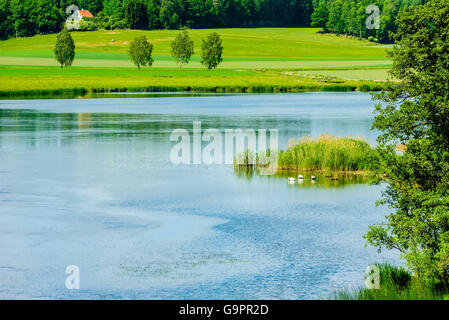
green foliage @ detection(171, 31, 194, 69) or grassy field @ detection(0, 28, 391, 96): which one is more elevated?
green foliage @ detection(171, 31, 194, 69)

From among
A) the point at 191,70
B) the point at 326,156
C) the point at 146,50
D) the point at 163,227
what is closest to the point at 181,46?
the point at 191,70

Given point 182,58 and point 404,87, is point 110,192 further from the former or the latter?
point 182,58

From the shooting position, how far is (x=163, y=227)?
2503 cm

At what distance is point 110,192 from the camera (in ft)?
103

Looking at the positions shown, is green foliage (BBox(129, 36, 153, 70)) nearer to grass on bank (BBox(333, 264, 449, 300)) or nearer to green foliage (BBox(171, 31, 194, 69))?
green foliage (BBox(171, 31, 194, 69))

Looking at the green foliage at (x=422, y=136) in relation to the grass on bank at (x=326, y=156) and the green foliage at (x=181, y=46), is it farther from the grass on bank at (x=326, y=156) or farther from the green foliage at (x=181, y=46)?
the green foliage at (x=181, y=46)

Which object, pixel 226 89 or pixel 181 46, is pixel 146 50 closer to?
pixel 181 46

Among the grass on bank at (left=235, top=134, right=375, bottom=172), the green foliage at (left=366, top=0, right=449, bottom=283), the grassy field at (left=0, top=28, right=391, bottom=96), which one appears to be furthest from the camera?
the grassy field at (left=0, top=28, right=391, bottom=96)

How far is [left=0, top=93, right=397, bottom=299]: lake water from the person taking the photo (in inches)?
744

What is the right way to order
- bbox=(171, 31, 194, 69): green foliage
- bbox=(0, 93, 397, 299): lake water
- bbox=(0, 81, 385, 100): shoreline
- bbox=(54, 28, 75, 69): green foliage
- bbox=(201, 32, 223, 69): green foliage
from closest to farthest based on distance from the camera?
1. bbox=(0, 93, 397, 299): lake water
2. bbox=(0, 81, 385, 100): shoreline
3. bbox=(54, 28, 75, 69): green foliage
4. bbox=(201, 32, 223, 69): green foliage
5. bbox=(171, 31, 194, 69): green foliage

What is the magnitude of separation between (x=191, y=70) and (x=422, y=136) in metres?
130

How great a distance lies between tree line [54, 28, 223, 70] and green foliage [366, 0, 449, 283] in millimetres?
128517

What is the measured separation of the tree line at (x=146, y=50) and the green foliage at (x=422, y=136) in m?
129

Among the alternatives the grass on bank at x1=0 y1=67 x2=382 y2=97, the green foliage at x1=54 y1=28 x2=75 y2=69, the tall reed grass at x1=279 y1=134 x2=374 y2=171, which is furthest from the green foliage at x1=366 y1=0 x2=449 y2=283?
the green foliage at x1=54 y1=28 x2=75 y2=69
